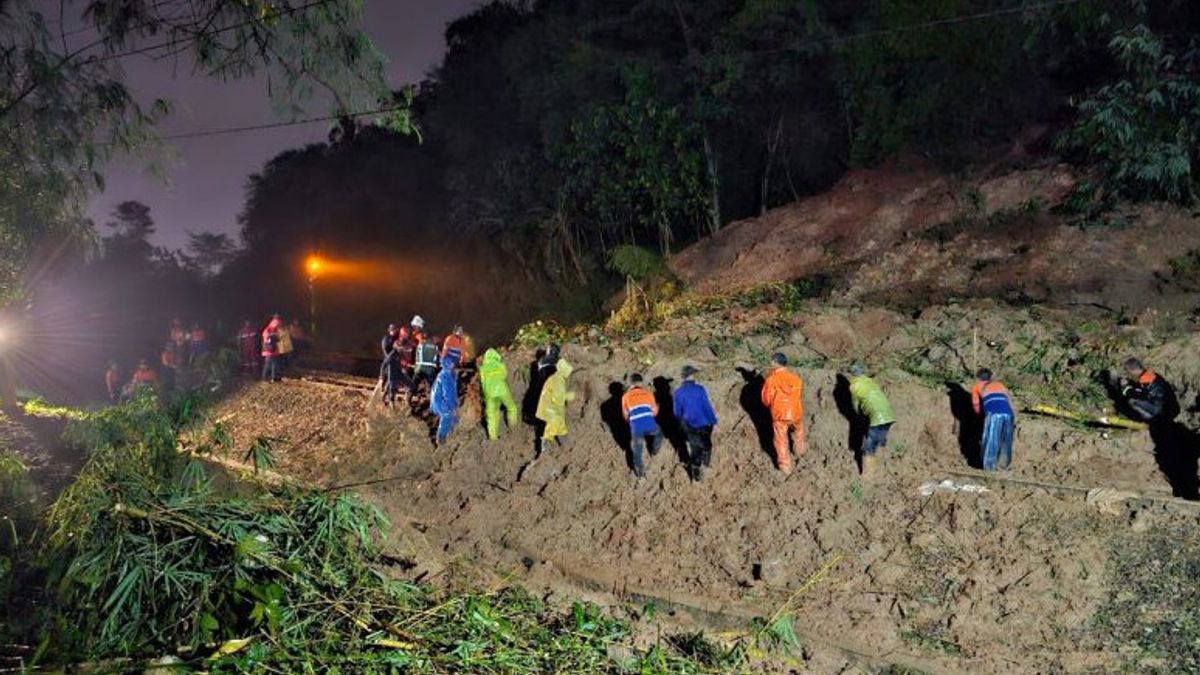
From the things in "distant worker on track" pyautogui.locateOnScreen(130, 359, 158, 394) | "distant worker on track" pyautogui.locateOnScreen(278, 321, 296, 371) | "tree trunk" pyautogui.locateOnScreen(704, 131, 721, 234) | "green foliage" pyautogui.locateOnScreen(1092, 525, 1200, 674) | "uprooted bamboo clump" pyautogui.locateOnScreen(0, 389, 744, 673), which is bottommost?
"green foliage" pyautogui.locateOnScreen(1092, 525, 1200, 674)

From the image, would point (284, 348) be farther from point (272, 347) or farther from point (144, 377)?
point (144, 377)

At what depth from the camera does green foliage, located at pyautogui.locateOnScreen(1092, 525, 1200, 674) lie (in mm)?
8391

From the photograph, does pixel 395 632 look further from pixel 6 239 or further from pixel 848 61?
pixel 848 61

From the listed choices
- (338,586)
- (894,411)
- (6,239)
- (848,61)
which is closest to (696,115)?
(848,61)

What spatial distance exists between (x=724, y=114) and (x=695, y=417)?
13.5 meters

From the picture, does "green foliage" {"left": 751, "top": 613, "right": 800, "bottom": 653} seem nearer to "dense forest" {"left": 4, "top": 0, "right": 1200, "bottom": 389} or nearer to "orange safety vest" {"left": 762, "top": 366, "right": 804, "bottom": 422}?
"orange safety vest" {"left": 762, "top": 366, "right": 804, "bottom": 422}

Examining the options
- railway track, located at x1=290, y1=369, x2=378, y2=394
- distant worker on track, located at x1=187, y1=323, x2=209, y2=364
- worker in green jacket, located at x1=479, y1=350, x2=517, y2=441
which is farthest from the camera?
distant worker on track, located at x1=187, y1=323, x2=209, y2=364

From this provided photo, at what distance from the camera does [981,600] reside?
9.55 meters

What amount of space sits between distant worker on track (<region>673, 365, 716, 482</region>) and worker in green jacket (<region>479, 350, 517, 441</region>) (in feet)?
10.8

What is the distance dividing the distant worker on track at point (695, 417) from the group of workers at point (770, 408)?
14 mm

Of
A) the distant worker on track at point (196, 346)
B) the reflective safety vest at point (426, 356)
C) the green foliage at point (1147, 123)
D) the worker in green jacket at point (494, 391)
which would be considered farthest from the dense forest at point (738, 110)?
the distant worker on track at point (196, 346)

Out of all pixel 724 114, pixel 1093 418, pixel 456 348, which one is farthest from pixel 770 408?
pixel 724 114

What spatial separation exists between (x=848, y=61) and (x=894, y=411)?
13.0 m

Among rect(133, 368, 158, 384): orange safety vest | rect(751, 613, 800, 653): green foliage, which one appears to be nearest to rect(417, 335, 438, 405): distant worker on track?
rect(751, 613, 800, 653): green foliage
